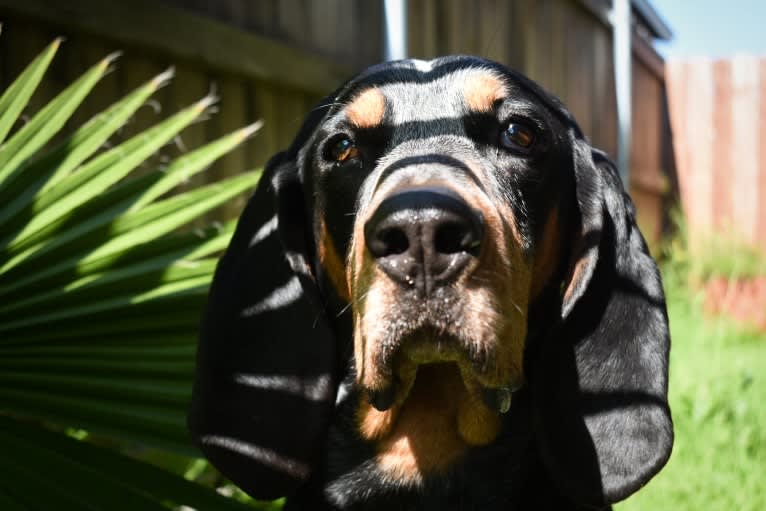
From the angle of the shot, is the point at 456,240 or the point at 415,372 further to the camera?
the point at 415,372

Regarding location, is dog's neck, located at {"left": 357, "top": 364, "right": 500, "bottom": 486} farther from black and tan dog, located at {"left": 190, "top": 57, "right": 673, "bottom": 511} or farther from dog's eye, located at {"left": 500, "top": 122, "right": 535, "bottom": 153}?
dog's eye, located at {"left": 500, "top": 122, "right": 535, "bottom": 153}

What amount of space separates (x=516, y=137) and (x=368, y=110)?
433 mm

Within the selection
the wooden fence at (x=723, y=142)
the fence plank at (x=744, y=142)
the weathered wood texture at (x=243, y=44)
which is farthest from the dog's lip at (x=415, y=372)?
the fence plank at (x=744, y=142)

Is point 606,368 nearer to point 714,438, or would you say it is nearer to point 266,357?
point 266,357

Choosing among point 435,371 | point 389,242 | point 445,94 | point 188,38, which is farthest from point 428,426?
point 188,38

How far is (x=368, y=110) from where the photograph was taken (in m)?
2.36

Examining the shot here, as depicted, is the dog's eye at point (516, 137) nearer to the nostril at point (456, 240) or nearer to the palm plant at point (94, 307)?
the nostril at point (456, 240)

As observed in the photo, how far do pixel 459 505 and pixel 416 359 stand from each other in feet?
1.64

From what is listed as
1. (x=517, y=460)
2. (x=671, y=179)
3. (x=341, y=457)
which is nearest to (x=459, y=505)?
(x=517, y=460)

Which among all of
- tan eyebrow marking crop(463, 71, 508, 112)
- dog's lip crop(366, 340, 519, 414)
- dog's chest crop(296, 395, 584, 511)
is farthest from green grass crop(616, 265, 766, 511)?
tan eyebrow marking crop(463, 71, 508, 112)

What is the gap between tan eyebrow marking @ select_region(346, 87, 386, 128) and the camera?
2.35 metres

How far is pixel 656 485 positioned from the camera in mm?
3605

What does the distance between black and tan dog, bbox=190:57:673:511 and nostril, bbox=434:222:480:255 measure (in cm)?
16

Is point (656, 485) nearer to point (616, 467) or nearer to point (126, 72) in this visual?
point (616, 467)
